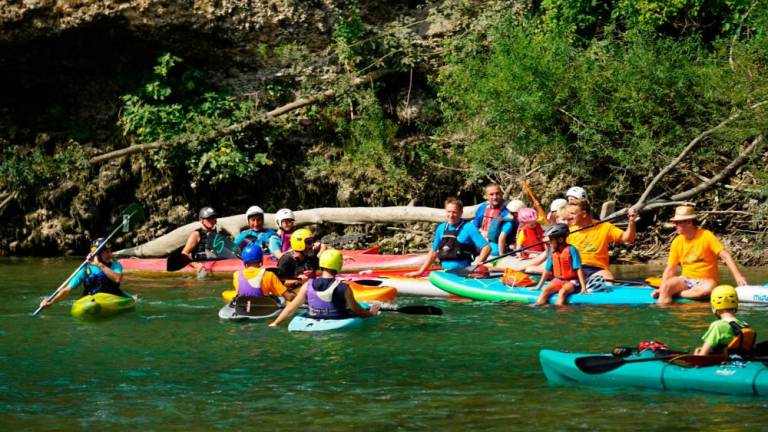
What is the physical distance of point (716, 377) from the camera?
7.36 meters

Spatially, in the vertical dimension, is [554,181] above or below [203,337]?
above

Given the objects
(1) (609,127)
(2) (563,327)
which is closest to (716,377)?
(2) (563,327)

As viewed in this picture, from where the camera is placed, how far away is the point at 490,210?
14.5 metres

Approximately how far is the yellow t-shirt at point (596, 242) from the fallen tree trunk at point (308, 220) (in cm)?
518

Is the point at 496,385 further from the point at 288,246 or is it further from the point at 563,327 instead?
the point at 288,246

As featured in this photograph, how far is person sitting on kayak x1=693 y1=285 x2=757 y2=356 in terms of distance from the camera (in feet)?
24.5

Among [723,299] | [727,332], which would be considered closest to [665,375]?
[727,332]

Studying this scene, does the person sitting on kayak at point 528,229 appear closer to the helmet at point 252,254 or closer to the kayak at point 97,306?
the helmet at point 252,254

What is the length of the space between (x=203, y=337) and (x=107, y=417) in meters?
3.07

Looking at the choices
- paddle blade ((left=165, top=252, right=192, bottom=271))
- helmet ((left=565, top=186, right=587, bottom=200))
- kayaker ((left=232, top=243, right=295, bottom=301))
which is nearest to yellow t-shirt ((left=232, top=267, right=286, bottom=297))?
kayaker ((left=232, top=243, right=295, bottom=301))

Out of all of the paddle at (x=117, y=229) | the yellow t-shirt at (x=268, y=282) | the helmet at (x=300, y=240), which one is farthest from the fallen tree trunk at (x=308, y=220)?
the yellow t-shirt at (x=268, y=282)

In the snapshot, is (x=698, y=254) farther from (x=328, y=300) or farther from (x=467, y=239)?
(x=328, y=300)

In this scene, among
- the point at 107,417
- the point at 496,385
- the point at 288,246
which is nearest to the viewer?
the point at 107,417

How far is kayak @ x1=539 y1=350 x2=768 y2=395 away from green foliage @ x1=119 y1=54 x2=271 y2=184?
1111cm
